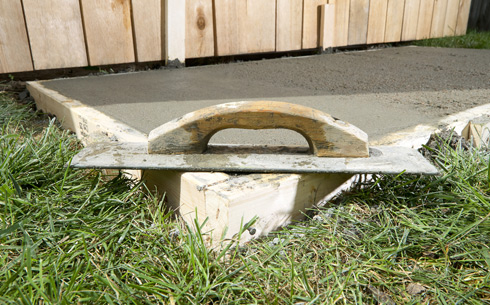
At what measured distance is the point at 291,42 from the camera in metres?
3.82

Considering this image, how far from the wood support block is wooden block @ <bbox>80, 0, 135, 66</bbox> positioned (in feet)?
6.43

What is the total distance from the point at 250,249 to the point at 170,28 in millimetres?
2392

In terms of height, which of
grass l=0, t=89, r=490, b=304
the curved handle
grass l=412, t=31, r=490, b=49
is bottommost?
grass l=0, t=89, r=490, b=304

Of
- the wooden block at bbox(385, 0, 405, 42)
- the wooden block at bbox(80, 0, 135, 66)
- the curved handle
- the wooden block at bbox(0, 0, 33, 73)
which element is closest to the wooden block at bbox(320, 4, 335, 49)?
the wooden block at bbox(385, 0, 405, 42)

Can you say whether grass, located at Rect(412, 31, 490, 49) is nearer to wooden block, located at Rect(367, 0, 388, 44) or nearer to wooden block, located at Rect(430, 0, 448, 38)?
wooden block, located at Rect(430, 0, 448, 38)

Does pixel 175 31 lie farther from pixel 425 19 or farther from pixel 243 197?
pixel 425 19

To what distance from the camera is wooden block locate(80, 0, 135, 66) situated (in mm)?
2863

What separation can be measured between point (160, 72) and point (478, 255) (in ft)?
7.87

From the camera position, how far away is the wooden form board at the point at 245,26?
3.38 m

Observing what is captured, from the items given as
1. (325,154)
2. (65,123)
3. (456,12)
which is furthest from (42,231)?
(456,12)

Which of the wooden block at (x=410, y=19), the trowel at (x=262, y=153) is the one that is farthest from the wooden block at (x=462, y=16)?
the trowel at (x=262, y=153)

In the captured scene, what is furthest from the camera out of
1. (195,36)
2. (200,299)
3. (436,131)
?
(195,36)

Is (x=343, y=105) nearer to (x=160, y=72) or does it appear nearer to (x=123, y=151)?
(x=123, y=151)

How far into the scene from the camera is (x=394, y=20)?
181 inches
